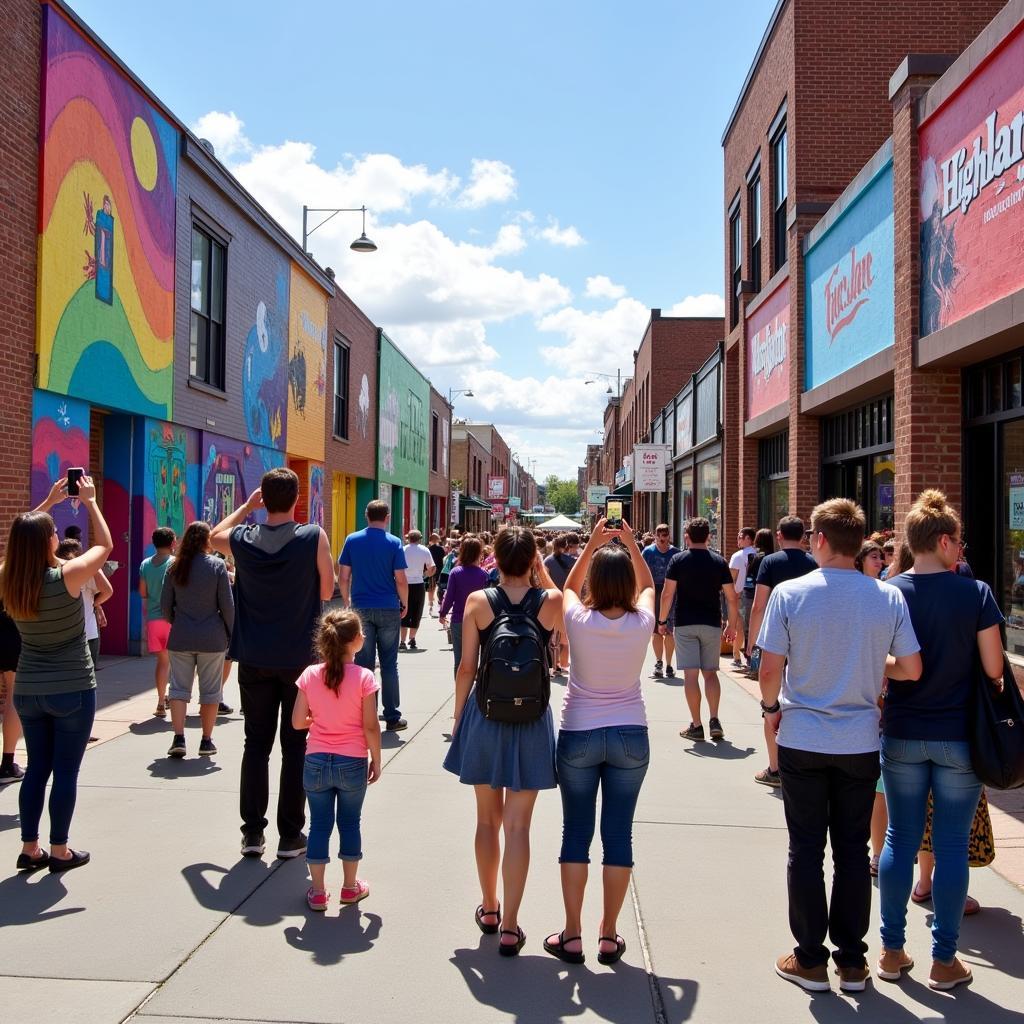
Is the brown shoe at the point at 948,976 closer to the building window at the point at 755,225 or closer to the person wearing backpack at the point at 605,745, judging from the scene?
the person wearing backpack at the point at 605,745

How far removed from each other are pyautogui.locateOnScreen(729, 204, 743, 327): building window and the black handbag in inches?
618

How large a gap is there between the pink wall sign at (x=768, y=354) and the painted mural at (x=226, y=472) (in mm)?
8655

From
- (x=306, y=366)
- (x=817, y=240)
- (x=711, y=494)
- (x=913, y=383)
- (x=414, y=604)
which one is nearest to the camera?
(x=913, y=383)

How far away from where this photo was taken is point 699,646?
8336mm

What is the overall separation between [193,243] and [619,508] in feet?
37.0

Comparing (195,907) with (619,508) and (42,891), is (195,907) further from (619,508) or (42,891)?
(619,508)

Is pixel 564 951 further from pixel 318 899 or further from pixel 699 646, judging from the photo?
pixel 699 646

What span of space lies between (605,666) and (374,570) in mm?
4849

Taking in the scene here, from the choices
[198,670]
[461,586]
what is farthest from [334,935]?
[461,586]

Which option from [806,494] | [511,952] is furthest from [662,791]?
[806,494]

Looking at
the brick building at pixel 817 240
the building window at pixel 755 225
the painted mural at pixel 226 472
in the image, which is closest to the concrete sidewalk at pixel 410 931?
the brick building at pixel 817 240

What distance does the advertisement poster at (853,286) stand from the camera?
10016mm

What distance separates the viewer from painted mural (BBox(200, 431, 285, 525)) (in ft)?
48.3

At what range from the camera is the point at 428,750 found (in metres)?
7.79
